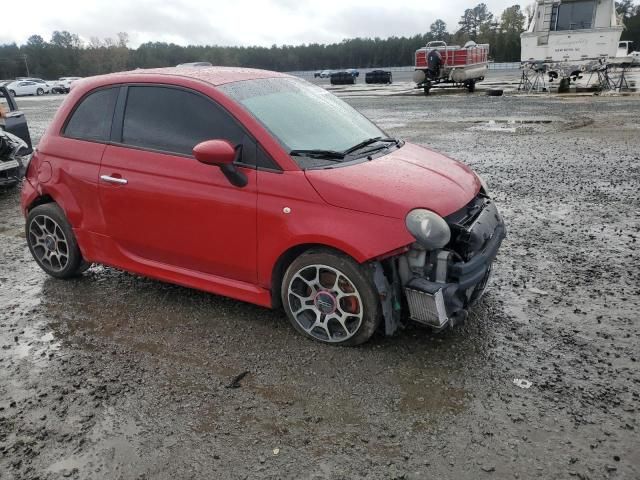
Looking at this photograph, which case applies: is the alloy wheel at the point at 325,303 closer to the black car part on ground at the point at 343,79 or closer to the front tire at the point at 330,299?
the front tire at the point at 330,299

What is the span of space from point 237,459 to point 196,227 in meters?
1.73

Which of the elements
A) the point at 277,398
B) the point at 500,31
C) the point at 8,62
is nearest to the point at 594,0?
the point at 277,398

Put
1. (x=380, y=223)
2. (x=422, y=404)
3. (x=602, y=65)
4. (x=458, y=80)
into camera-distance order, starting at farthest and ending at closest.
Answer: (x=458, y=80)
(x=602, y=65)
(x=380, y=223)
(x=422, y=404)

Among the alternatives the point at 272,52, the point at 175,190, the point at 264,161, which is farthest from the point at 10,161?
the point at 272,52

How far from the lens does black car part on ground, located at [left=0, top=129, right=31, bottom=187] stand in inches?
311

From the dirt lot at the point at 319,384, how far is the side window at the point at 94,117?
4.37 ft

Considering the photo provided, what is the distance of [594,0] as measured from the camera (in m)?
20.5

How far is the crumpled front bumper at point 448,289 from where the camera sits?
10.3 ft

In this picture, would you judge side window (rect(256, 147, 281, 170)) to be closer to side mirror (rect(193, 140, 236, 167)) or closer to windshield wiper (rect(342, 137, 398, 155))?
side mirror (rect(193, 140, 236, 167))

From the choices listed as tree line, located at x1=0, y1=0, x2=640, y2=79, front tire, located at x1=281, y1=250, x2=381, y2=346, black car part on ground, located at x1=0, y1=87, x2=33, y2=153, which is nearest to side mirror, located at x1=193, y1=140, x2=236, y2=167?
front tire, located at x1=281, y1=250, x2=381, y2=346

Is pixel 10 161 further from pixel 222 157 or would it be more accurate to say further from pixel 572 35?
Answer: pixel 572 35

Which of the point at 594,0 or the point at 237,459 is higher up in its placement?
the point at 594,0

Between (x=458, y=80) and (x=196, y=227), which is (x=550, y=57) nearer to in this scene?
(x=458, y=80)

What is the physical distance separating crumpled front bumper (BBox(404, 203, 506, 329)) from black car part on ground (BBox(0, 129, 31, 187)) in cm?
718
